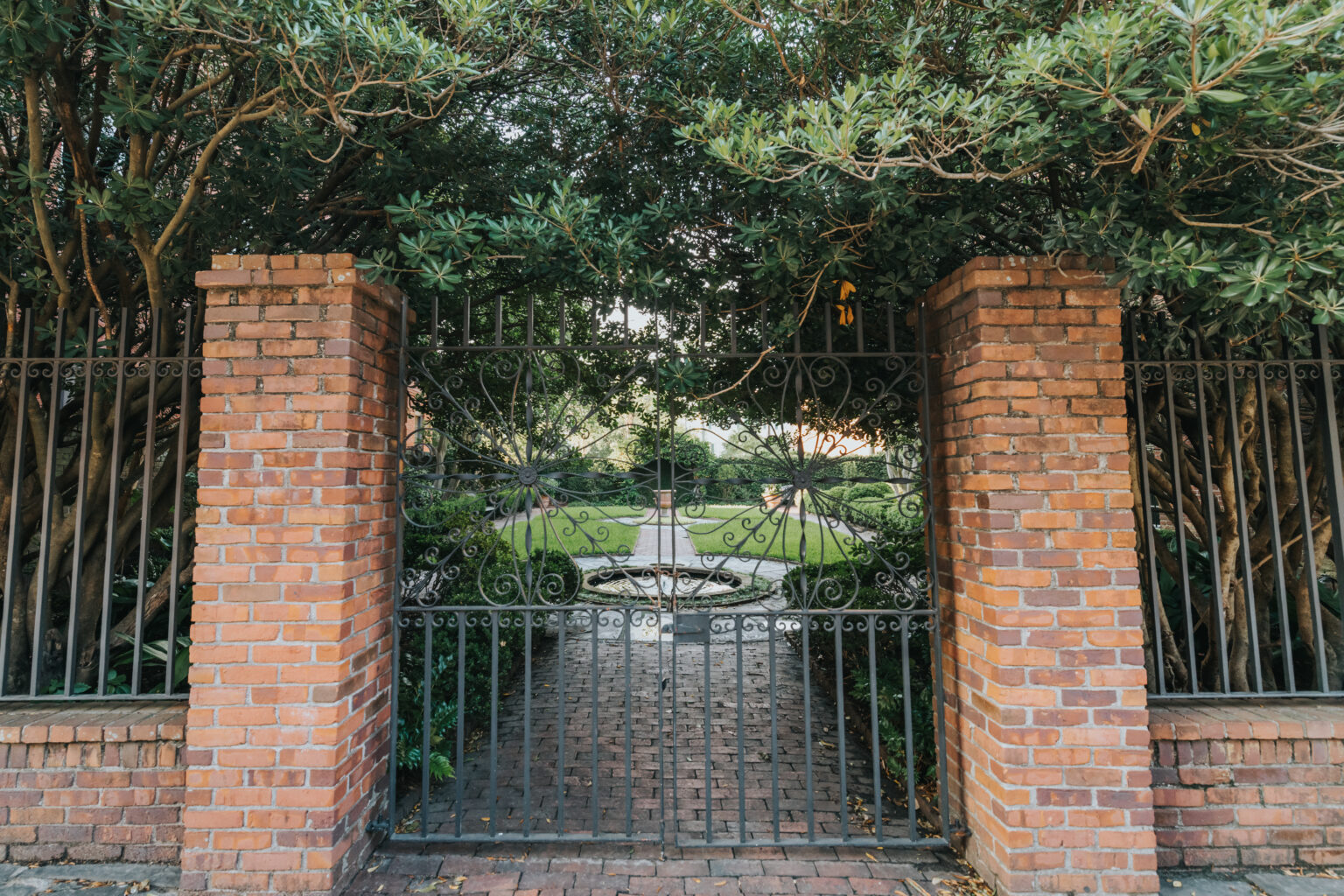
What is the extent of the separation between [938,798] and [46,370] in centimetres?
483

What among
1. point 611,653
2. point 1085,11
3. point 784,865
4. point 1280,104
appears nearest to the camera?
point 1280,104

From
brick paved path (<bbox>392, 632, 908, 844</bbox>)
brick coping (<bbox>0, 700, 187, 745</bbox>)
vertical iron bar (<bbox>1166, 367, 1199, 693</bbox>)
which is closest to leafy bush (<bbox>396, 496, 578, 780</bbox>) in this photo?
brick paved path (<bbox>392, 632, 908, 844</bbox>)

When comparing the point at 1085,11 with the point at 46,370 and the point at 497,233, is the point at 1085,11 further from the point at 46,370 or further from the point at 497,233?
the point at 46,370

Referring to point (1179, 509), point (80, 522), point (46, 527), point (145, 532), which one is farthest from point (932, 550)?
point (46, 527)

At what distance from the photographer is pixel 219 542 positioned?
2.63 metres

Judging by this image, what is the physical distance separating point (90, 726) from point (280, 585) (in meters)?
1.15

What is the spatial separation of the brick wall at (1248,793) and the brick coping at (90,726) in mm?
4244

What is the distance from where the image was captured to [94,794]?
111 inches

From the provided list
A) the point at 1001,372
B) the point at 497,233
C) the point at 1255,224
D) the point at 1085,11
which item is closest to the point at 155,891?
the point at 497,233

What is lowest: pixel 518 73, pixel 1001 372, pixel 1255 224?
pixel 1001 372

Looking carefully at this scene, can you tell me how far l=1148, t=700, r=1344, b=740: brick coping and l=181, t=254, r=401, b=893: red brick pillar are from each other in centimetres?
337

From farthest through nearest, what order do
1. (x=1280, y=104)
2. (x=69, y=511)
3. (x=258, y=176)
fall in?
(x=69, y=511), (x=258, y=176), (x=1280, y=104)

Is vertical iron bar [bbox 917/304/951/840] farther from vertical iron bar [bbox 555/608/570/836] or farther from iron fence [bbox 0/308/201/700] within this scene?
iron fence [bbox 0/308/201/700]

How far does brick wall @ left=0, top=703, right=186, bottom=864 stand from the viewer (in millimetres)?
2809
